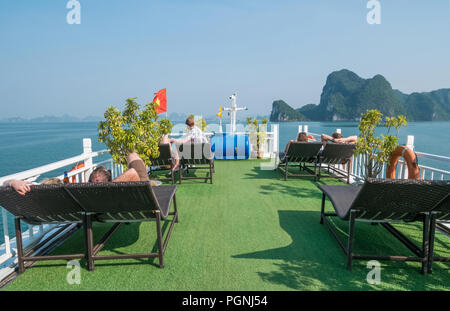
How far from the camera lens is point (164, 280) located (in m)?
2.25

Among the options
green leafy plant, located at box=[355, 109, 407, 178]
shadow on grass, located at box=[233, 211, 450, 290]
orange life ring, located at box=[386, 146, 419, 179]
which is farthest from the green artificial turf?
green leafy plant, located at box=[355, 109, 407, 178]

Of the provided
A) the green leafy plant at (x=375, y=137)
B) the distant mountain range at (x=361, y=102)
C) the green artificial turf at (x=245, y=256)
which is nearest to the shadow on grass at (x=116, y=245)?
the green artificial turf at (x=245, y=256)

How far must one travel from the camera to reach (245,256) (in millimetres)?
2656

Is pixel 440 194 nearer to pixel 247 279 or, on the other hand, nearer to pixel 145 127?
pixel 247 279

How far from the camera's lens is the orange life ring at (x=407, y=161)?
356cm

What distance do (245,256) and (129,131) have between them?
2.81 metres

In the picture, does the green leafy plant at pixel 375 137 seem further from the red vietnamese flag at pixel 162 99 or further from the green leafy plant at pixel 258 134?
the green leafy plant at pixel 258 134

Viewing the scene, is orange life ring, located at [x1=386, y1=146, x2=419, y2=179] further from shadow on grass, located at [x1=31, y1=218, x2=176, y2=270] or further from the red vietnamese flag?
the red vietnamese flag

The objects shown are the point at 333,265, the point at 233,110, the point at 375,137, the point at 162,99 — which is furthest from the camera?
the point at 233,110

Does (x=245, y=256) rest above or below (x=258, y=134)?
below

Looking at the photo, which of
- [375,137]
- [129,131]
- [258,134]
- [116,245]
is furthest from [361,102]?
[116,245]

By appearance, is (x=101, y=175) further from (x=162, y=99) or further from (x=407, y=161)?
(x=162, y=99)

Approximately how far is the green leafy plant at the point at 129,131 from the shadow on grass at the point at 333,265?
2663mm
